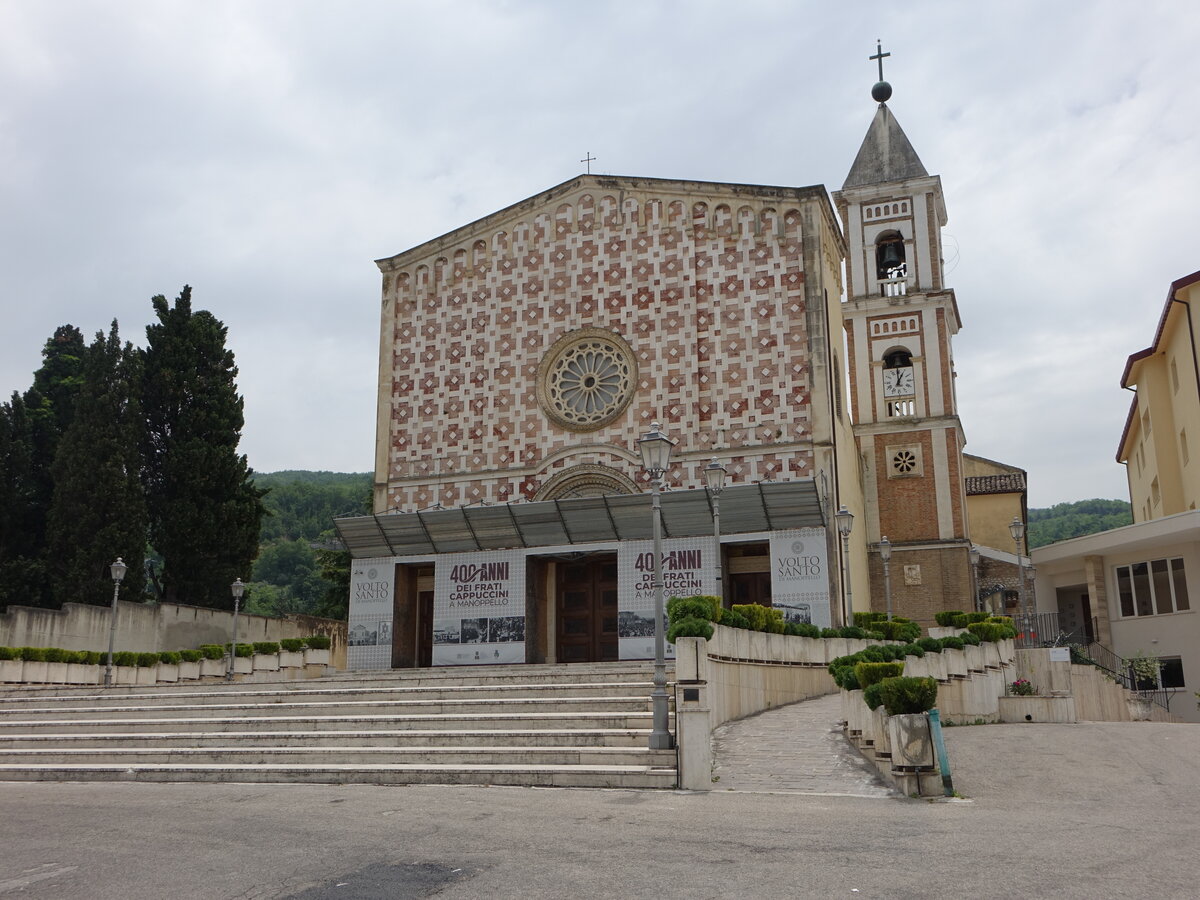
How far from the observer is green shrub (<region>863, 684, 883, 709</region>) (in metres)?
12.4

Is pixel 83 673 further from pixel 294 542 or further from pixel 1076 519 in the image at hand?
pixel 1076 519

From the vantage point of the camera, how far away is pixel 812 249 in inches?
1027

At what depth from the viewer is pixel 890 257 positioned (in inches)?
1513

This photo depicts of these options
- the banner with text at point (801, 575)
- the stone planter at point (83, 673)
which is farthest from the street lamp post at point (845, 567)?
the stone planter at point (83, 673)

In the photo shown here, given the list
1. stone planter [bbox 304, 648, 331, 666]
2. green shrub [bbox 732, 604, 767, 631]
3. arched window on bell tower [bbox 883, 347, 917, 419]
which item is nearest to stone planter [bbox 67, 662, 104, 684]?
stone planter [bbox 304, 648, 331, 666]

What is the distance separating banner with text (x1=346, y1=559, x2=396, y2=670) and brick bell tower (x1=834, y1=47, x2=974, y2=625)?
49.1 ft

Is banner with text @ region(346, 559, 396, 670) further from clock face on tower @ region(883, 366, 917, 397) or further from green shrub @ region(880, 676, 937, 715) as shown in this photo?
clock face on tower @ region(883, 366, 917, 397)

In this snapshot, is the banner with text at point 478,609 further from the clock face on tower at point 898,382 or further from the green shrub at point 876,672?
the clock face on tower at point 898,382

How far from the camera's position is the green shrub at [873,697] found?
40.6ft

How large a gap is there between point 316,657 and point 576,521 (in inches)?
412

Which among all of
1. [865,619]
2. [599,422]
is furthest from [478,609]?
[865,619]

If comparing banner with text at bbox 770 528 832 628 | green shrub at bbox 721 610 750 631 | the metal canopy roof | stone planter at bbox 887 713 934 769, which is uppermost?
the metal canopy roof

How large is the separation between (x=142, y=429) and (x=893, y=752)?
27.7 m

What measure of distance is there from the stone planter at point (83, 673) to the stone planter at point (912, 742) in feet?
67.5
